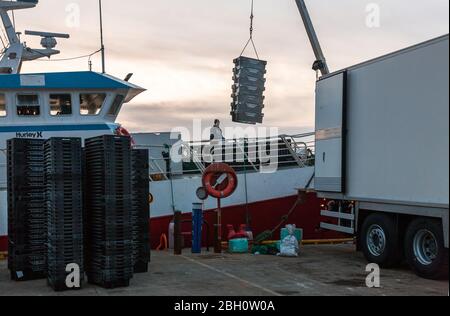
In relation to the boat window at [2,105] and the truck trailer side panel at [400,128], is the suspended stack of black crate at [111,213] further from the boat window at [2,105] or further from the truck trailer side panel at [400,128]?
the boat window at [2,105]

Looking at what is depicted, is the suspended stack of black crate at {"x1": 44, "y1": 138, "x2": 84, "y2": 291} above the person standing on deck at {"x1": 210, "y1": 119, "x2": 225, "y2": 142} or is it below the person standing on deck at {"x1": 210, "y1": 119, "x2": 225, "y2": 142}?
below

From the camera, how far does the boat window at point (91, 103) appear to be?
1487cm

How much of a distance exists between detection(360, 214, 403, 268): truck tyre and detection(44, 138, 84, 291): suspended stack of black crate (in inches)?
213

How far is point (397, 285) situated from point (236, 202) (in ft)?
20.7

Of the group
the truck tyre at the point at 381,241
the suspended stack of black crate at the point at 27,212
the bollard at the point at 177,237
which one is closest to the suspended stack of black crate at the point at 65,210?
the suspended stack of black crate at the point at 27,212

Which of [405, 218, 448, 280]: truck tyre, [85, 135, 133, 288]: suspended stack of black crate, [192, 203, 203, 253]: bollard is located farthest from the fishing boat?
[85, 135, 133, 288]: suspended stack of black crate

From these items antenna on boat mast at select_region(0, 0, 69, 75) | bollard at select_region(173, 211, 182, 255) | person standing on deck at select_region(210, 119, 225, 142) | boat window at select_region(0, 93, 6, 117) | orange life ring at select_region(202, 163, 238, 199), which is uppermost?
antenna on boat mast at select_region(0, 0, 69, 75)

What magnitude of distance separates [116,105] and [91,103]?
637 millimetres

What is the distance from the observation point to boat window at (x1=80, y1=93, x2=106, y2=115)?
48.8 feet

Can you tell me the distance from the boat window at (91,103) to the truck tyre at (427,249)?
8.26 m

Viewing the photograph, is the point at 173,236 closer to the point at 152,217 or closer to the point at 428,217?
the point at 152,217

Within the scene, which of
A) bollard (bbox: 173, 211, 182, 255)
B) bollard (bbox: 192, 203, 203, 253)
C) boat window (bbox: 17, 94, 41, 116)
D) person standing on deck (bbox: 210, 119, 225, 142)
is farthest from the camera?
person standing on deck (bbox: 210, 119, 225, 142)

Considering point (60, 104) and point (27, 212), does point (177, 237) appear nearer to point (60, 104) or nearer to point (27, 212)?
point (27, 212)

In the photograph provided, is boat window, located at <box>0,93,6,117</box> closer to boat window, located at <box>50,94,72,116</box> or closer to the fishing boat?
the fishing boat
